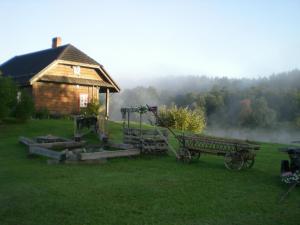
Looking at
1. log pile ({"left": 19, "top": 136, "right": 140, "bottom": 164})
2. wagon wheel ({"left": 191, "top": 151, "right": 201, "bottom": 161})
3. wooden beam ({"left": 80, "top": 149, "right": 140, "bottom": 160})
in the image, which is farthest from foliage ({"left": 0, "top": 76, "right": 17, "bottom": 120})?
wagon wheel ({"left": 191, "top": 151, "right": 201, "bottom": 161})

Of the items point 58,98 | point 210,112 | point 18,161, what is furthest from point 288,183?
point 210,112

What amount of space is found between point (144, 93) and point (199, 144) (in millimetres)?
107077

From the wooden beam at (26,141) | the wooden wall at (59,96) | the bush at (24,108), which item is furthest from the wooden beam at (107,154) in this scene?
the wooden wall at (59,96)

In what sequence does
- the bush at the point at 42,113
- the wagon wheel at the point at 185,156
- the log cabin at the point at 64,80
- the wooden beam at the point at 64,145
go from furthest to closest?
the log cabin at the point at 64,80
the bush at the point at 42,113
the wooden beam at the point at 64,145
the wagon wheel at the point at 185,156

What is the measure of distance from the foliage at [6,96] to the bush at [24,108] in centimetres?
47

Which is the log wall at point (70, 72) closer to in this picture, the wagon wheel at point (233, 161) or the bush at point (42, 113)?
the bush at point (42, 113)

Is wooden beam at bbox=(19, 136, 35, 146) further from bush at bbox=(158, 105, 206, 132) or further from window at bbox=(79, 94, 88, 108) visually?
bush at bbox=(158, 105, 206, 132)

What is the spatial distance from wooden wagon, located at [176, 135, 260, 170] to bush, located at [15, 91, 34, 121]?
15528mm

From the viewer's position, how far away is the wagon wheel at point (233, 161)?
12656 mm

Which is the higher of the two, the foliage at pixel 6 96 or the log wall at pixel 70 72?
the log wall at pixel 70 72

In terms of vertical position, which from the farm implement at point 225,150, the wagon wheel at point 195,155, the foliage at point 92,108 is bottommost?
the wagon wheel at point 195,155

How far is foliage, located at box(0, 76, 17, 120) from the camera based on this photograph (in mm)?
23906

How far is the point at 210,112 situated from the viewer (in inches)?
3228

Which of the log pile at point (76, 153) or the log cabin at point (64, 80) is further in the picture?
the log cabin at point (64, 80)
